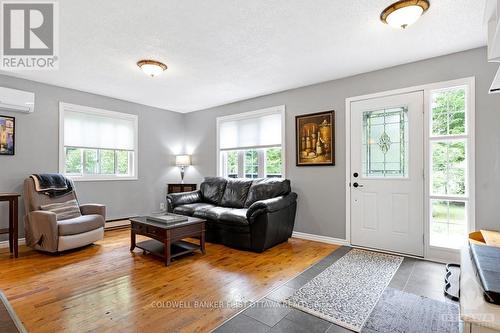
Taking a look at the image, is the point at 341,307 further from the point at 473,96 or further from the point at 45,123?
the point at 45,123

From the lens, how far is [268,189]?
4008 millimetres

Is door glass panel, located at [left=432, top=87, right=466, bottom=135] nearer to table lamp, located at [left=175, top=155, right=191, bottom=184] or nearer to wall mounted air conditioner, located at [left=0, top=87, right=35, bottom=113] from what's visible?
table lamp, located at [left=175, top=155, right=191, bottom=184]

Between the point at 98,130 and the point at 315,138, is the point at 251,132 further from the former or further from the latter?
the point at 98,130

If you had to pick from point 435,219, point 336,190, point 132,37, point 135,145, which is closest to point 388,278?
point 435,219

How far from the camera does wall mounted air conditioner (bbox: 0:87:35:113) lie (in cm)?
352

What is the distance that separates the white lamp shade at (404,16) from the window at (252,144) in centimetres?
230

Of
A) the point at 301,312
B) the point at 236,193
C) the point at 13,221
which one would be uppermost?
the point at 236,193

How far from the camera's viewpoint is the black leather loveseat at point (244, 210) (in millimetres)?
3414

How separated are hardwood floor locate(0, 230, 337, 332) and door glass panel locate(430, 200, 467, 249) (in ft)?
4.25

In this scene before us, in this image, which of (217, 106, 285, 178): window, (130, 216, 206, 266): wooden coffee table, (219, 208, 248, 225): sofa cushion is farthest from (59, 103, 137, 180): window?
(219, 208, 248, 225): sofa cushion

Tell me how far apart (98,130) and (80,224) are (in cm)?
198

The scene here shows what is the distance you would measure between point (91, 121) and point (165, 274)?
11.0 feet

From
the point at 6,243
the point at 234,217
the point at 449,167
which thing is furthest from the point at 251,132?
the point at 6,243

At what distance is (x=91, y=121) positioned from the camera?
461 centimetres
